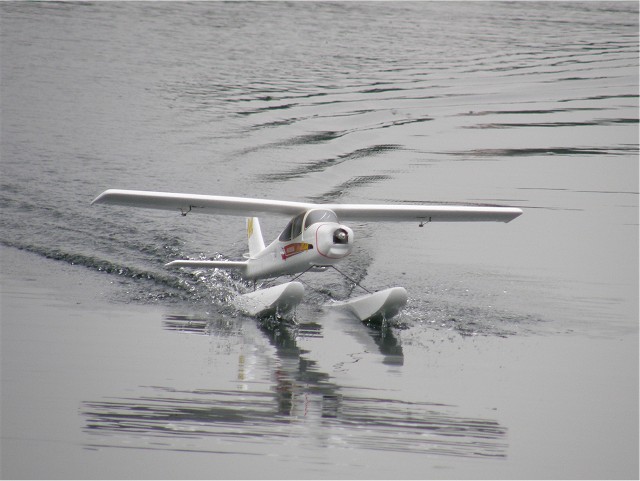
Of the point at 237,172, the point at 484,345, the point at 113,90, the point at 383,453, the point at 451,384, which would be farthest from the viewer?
the point at 113,90

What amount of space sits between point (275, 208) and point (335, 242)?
84.0 inches

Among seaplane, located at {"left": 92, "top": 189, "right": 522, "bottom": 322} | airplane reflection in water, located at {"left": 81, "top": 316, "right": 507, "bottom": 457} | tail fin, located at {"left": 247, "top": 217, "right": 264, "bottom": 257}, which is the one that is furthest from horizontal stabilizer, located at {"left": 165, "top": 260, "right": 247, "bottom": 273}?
airplane reflection in water, located at {"left": 81, "top": 316, "right": 507, "bottom": 457}

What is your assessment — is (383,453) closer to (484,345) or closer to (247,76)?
(484,345)

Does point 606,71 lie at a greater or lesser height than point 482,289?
greater

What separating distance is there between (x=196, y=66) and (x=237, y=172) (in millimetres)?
15476

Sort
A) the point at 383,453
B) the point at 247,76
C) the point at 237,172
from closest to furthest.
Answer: the point at 383,453, the point at 237,172, the point at 247,76

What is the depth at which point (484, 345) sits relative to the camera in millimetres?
13109

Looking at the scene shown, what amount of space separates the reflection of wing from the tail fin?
50.3 inches

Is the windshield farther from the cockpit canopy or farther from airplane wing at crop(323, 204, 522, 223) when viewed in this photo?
airplane wing at crop(323, 204, 522, 223)

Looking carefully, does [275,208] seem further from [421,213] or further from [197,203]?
[421,213]

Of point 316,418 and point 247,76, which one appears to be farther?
point 247,76

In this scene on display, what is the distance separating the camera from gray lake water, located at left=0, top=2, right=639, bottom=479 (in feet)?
29.9

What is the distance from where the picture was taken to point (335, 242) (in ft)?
44.7

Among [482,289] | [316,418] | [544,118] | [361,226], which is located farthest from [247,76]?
[316,418]
